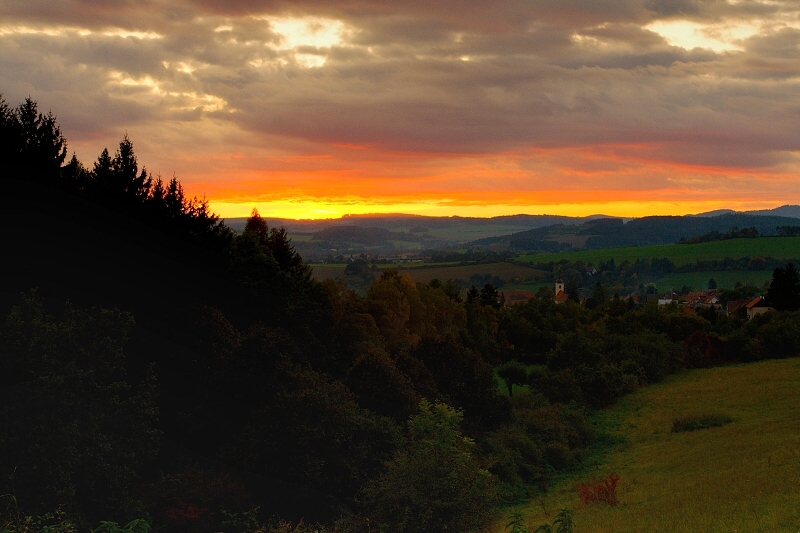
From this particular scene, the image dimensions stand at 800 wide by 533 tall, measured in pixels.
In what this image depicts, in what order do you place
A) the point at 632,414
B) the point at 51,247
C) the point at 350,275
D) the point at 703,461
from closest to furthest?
1. the point at 51,247
2. the point at 703,461
3. the point at 632,414
4. the point at 350,275

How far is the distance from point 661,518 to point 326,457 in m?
14.2

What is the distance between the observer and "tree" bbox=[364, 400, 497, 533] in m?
26.7

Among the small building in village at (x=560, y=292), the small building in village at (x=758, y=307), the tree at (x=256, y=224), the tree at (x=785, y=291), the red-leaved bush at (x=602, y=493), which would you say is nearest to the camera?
the red-leaved bush at (x=602, y=493)

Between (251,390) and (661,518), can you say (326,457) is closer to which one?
(251,390)

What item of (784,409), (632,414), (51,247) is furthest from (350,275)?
(51,247)

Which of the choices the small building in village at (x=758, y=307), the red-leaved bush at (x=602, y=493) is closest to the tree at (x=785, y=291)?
the small building in village at (x=758, y=307)

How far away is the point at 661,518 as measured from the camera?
26.1m

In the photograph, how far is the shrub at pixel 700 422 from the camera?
46.1m

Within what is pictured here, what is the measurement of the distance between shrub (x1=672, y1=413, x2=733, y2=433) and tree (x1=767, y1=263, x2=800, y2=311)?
64.5 m

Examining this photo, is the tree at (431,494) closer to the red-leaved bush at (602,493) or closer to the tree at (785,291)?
the red-leaved bush at (602,493)

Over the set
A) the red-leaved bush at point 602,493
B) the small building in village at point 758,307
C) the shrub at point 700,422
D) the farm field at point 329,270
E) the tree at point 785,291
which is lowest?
the shrub at point 700,422

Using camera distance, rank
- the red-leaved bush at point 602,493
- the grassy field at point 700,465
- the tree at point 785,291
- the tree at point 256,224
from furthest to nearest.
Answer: the tree at point 785,291, the tree at point 256,224, the red-leaved bush at point 602,493, the grassy field at point 700,465

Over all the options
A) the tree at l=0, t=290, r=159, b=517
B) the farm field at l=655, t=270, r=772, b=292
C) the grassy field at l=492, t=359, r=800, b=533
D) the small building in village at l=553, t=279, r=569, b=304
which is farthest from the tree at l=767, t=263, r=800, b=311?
the tree at l=0, t=290, r=159, b=517

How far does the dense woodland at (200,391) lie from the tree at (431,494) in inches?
3.3
